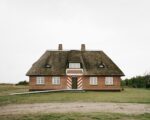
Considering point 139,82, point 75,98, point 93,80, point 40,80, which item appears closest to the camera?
point 75,98

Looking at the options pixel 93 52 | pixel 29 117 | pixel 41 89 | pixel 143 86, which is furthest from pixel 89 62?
pixel 29 117

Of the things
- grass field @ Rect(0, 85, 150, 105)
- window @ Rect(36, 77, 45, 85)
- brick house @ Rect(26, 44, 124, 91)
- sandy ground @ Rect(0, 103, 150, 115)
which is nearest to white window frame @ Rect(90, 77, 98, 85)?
brick house @ Rect(26, 44, 124, 91)

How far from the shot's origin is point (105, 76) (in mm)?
54531

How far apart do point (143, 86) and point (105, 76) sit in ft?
61.8

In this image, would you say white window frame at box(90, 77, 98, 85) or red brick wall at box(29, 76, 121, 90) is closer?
red brick wall at box(29, 76, 121, 90)

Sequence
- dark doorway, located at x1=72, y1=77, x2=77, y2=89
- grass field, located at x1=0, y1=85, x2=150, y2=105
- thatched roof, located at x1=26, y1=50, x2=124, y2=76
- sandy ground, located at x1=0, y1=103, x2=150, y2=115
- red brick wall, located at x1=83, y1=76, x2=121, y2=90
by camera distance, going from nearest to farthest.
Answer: sandy ground, located at x1=0, y1=103, x2=150, y2=115 → grass field, located at x1=0, y1=85, x2=150, y2=105 → thatched roof, located at x1=26, y1=50, x2=124, y2=76 → red brick wall, located at x1=83, y1=76, x2=121, y2=90 → dark doorway, located at x1=72, y1=77, x2=77, y2=89

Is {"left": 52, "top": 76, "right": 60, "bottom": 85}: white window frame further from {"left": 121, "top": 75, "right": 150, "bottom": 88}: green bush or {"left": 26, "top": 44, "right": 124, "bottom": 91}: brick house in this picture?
{"left": 121, "top": 75, "right": 150, "bottom": 88}: green bush

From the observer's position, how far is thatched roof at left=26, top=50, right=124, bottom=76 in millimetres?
54531

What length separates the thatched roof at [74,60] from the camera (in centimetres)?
5453

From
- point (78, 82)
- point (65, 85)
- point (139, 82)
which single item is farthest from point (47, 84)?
point (139, 82)

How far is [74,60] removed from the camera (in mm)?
55406

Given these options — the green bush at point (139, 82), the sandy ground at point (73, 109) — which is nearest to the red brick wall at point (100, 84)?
the green bush at point (139, 82)

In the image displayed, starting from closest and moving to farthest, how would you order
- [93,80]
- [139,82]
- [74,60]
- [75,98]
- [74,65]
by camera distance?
[75,98], [93,80], [74,65], [74,60], [139,82]

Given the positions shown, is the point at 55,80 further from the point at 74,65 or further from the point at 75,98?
the point at 75,98
